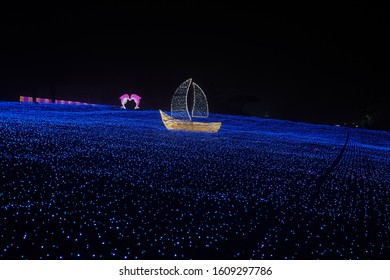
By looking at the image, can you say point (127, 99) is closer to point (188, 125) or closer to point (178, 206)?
point (188, 125)

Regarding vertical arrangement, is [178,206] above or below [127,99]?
below

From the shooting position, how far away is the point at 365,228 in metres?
3.23

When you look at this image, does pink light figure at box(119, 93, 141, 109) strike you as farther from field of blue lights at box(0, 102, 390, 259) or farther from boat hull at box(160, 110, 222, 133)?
field of blue lights at box(0, 102, 390, 259)

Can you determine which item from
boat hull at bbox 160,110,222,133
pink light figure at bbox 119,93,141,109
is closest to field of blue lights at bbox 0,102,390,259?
boat hull at bbox 160,110,222,133

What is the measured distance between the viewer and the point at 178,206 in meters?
3.36

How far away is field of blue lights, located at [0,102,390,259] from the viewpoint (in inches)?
99.4

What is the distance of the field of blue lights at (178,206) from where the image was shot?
2.53 meters

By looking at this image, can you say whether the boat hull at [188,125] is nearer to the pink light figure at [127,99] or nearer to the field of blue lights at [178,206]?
the field of blue lights at [178,206]

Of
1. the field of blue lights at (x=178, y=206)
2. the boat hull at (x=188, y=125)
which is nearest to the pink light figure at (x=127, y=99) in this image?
the boat hull at (x=188, y=125)

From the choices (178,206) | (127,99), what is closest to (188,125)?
(178,206)
